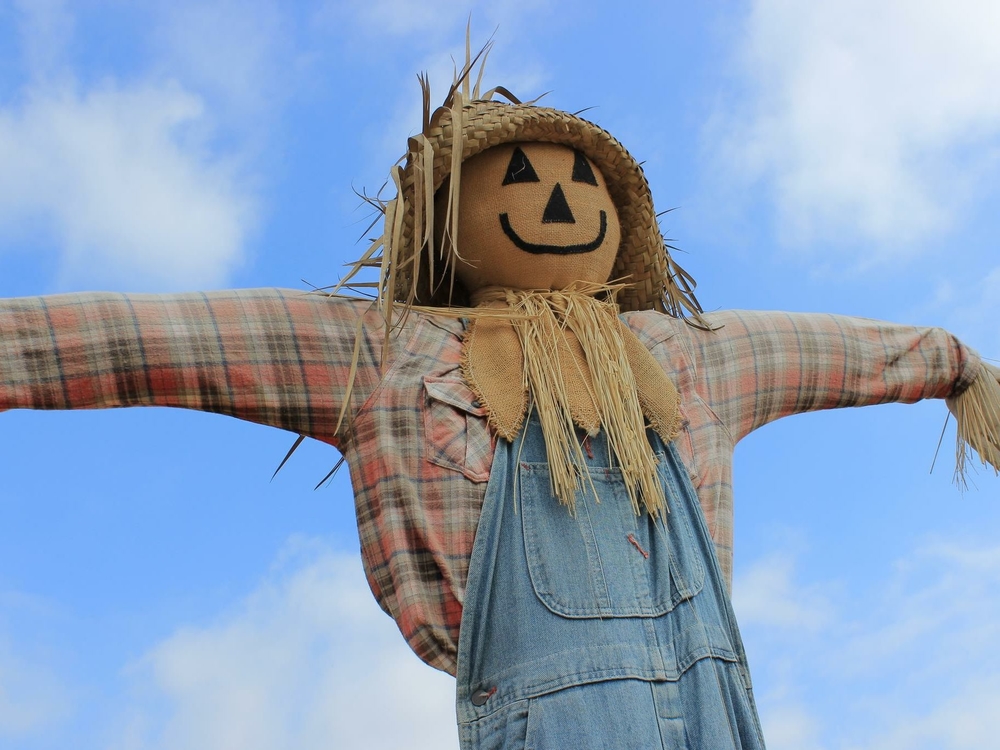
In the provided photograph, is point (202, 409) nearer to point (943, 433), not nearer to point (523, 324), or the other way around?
point (523, 324)

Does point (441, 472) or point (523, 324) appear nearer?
point (441, 472)

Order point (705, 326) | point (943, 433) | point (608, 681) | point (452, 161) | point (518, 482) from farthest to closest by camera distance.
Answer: point (943, 433)
point (705, 326)
point (452, 161)
point (518, 482)
point (608, 681)

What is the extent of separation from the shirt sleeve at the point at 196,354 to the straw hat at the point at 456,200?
0.12 meters

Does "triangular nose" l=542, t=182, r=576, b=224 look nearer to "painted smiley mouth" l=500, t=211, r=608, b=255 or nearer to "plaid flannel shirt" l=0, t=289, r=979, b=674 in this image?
"painted smiley mouth" l=500, t=211, r=608, b=255

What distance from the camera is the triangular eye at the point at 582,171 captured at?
6.72 ft

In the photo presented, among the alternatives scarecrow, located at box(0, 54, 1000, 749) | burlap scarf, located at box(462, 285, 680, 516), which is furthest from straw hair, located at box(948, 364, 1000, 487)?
burlap scarf, located at box(462, 285, 680, 516)

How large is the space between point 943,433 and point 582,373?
83 centimetres

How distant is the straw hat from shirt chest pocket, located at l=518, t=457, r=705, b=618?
394mm

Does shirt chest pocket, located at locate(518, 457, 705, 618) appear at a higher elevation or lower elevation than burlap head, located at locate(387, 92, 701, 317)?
lower

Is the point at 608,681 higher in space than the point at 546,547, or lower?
lower

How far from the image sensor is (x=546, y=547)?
5.80ft

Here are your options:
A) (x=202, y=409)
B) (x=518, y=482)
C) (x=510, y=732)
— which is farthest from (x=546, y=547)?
(x=202, y=409)

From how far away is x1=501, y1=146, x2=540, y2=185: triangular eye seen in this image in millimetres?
2008

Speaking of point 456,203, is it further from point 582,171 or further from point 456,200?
point 582,171
